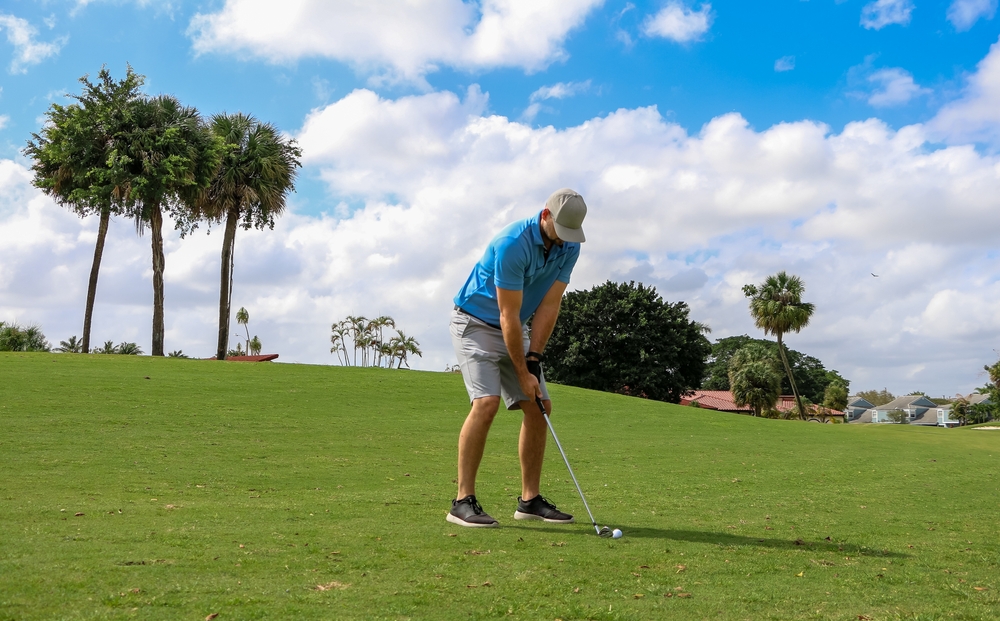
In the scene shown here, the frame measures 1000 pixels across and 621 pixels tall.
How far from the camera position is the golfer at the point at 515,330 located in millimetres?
5102

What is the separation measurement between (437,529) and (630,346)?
4847 centimetres

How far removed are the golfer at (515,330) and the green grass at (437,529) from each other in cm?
32

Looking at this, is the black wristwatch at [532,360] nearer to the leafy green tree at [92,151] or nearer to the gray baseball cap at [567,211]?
the gray baseball cap at [567,211]

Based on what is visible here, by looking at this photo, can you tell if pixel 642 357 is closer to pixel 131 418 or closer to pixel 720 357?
pixel 131 418

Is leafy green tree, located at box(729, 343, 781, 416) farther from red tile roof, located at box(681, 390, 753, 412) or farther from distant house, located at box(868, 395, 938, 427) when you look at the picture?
distant house, located at box(868, 395, 938, 427)

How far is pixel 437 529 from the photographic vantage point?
4.77 m

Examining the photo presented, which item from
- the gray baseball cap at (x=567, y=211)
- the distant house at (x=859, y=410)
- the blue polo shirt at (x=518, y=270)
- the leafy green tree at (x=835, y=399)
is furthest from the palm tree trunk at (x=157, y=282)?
the distant house at (x=859, y=410)

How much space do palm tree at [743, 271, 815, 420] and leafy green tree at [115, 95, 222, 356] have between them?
39.2 metres

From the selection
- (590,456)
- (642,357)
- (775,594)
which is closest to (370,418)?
(590,456)

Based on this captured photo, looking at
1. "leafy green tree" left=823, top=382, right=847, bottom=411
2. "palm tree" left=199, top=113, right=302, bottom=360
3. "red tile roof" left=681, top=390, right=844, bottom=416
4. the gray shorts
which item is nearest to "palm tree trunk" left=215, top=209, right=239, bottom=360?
"palm tree" left=199, top=113, right=302, bottom=360

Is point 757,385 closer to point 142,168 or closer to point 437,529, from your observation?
point 142,168

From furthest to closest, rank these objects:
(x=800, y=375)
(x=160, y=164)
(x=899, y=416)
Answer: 1. (x=899, y=416)
2. (x=800, y=375)
3. (x=160, y=164)

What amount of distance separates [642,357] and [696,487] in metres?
44.0

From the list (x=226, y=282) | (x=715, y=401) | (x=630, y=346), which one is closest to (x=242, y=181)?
(x=226, y=282)
